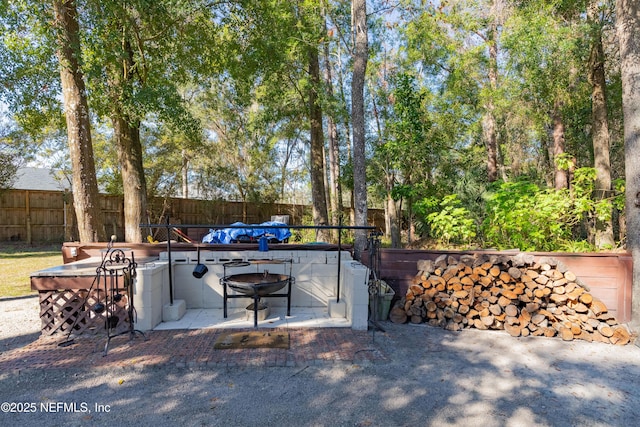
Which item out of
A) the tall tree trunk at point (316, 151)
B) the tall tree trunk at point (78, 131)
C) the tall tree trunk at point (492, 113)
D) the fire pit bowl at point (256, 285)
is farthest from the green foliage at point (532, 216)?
the tall tree trunk at point (78, 131)

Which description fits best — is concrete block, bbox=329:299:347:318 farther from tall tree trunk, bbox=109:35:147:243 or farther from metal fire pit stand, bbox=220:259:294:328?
tall tree trunk, bbox=109:35:147:243

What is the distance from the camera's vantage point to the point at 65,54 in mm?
5438

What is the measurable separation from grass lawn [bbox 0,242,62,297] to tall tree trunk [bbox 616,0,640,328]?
27.3 ft

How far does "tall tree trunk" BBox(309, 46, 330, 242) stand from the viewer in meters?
9.59

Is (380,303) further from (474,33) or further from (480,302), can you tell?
(474,33)

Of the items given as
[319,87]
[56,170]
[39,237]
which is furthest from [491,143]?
[56,170]

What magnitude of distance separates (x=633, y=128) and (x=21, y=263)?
11526 mm

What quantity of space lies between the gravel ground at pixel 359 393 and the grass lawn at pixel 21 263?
13.8 feet

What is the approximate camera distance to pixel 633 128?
12.9ft

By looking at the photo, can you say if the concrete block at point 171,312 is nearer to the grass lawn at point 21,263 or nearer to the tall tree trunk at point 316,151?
the grass lawn at point 21,263

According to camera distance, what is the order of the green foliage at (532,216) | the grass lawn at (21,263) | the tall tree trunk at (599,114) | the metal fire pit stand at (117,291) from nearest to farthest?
1. the metal fire pit stand at (117,291)
2. the green foliage at (532,216)
3. the grass lawn at (21,263)
4. the tall tree trunk at (599,114)

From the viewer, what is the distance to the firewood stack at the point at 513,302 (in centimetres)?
392

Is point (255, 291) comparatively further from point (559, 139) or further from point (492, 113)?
point (492, 113)

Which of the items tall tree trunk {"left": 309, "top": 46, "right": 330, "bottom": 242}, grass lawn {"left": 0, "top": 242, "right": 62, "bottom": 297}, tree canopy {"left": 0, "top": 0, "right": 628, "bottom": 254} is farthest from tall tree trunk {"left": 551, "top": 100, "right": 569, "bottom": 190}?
grass lawn {"left": 0, "top": 242, "right": 62, "bottom": 297}
